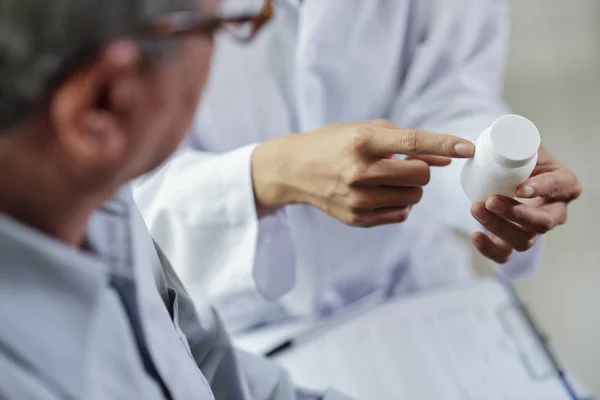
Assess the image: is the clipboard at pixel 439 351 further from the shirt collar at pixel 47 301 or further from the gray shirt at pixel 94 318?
the shirt collar at pixel 47 301

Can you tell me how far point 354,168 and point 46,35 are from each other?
275 millimetres

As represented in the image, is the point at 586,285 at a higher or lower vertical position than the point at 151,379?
lower

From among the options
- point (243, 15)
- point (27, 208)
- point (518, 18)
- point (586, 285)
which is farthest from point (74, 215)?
point (518, 18)

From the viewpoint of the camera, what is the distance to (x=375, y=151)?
1.43 feet

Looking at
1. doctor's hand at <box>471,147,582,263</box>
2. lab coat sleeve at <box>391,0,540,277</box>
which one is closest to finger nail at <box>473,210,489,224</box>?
doctor's hand at <box>471,147,582,263</box>

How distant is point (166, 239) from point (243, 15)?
32 cm

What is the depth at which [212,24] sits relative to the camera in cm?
27

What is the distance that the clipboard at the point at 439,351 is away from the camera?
0.58 meters

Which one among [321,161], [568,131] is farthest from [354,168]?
[568,131]

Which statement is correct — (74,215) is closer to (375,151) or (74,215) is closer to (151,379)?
(151,379)

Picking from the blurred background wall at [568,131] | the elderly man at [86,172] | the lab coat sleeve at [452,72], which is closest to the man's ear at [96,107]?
the elderly man at [86,172]

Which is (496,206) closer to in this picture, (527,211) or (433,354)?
(527,211)

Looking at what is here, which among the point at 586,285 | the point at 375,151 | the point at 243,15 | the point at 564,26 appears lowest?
the point at 586,285

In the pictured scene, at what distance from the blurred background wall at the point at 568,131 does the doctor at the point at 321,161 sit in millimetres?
484
